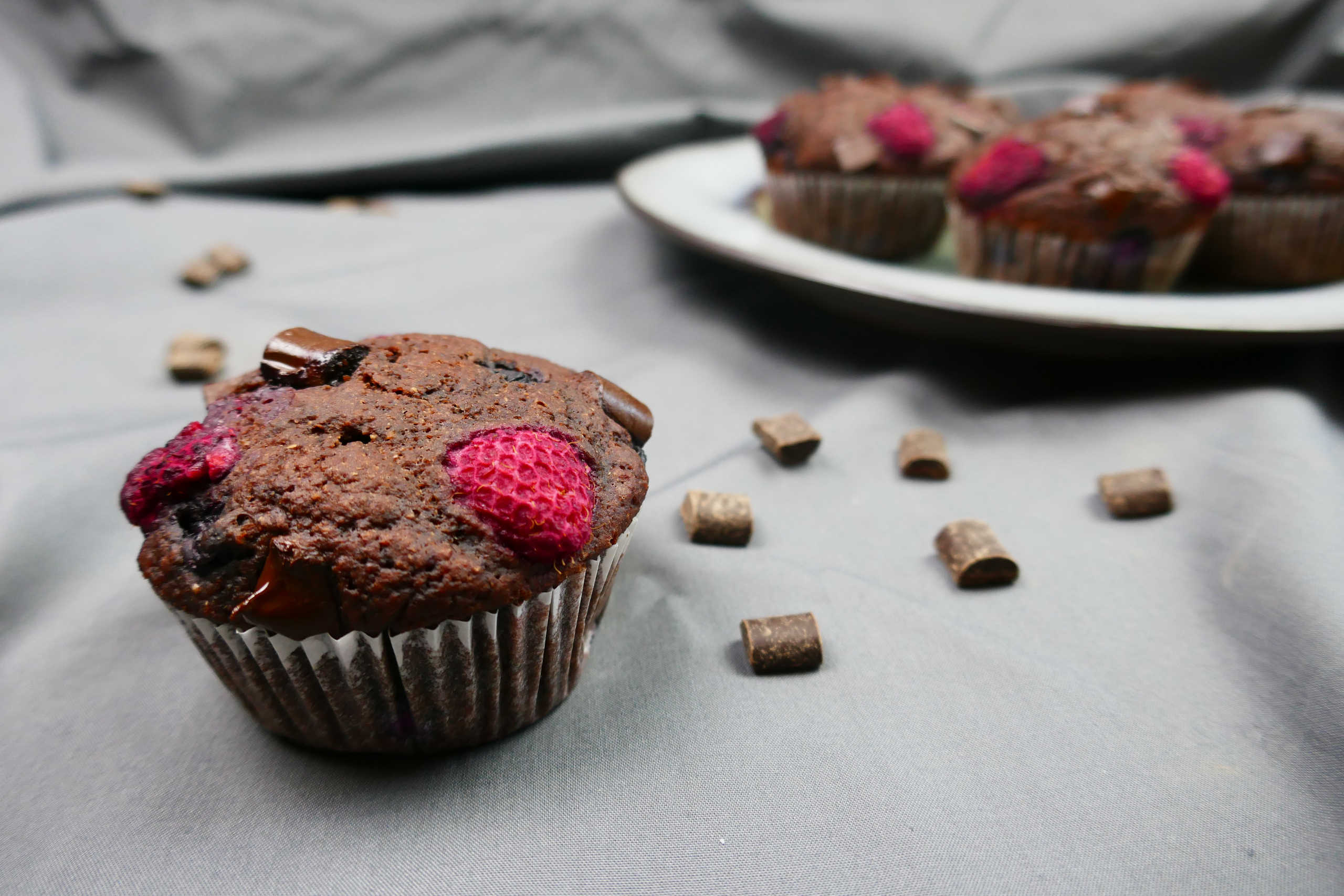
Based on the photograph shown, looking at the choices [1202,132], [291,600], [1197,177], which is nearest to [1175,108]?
[1202,132]

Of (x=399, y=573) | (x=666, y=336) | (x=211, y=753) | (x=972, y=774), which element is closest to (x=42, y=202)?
(x=666, y=336)

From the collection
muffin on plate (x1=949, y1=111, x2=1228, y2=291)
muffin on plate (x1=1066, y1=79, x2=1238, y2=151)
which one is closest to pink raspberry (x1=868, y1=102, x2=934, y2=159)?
muffin on plate (x1=949, y1=111, x2=1228, y2=291)

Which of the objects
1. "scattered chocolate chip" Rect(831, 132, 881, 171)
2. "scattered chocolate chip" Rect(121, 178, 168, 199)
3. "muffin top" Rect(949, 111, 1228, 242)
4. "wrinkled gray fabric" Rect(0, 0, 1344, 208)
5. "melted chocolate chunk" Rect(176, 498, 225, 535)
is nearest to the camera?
"melted chocolate chunk" Rect(176, 498, 225, 535)

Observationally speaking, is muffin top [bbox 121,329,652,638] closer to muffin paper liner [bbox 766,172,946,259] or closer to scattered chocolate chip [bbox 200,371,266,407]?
scattered chocolate chip [bbox 200,371,266,407]

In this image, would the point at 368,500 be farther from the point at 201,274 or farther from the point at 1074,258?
the point at 1074,258

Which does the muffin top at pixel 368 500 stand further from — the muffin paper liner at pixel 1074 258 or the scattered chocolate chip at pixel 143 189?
the scattered chocolate chip at pixel 143 189

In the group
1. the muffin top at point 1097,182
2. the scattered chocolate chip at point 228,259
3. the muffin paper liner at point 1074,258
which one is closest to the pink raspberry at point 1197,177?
the muffin top at point 1097,182
